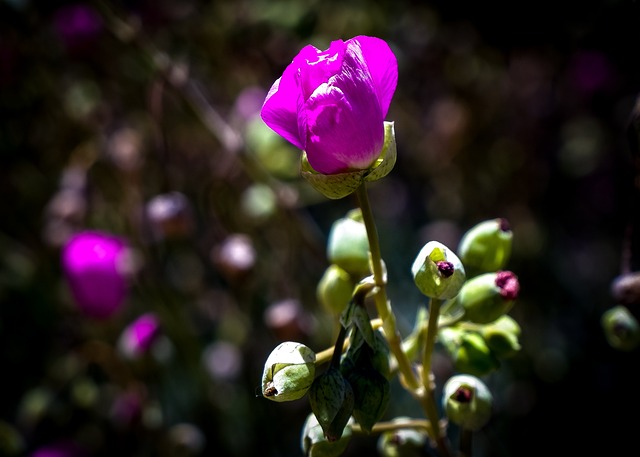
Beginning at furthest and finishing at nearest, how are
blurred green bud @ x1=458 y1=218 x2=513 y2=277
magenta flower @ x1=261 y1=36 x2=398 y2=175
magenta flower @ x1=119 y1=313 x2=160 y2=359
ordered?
magenta flower @ x1=119 y1=313 x2=160 y2=359, blurred green bud @ x1=458 y1=218 x2=513 y2=277, magenta flower @ x1=261 y1=36 x2=398 y2=175

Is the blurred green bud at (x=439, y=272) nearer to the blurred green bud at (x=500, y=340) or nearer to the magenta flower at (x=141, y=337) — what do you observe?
the blurred green bud at (x=500, y=340)

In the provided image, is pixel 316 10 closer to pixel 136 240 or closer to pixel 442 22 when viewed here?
pixel 442 22

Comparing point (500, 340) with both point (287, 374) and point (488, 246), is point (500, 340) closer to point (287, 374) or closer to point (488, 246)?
point (488, 246)

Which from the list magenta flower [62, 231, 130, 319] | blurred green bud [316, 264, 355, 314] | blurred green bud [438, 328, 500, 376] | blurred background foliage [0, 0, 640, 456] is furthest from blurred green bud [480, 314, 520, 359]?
magenta flower [62, 231, 130, 319]

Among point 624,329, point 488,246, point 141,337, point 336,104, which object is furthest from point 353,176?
point 141,337

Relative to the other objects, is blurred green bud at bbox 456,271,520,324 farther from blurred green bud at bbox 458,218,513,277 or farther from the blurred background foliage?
the blurred background foliage

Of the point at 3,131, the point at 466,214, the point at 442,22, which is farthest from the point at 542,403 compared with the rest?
the point at 3,131

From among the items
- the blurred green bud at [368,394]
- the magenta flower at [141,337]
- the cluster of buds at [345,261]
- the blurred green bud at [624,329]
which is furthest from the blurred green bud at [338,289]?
the magenta flower at [141,337]
